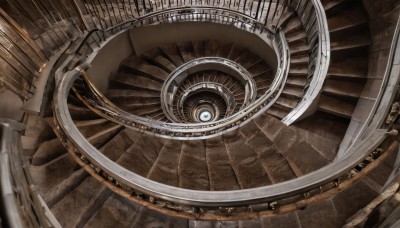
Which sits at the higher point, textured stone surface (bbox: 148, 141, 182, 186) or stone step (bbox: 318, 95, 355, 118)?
stone step (bbox: 318, 95, 355, 118)

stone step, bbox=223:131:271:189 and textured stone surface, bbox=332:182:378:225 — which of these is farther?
stone step, bbox=223:131:271:189

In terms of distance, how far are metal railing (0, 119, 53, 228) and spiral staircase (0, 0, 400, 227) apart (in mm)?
12

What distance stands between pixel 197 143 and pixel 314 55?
3.69 m

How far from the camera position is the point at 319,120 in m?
6.28

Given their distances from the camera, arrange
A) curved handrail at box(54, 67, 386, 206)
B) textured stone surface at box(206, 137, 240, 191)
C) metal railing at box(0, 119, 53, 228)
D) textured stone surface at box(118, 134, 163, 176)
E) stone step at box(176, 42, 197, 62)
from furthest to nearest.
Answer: stone step at box(176, 42, 197, 62) < textured stone surface at box(118, 134, 163, 176) < textured stone surface at box(206, 137, 240, 191) < curved handrail at box(54, 67, 386, 206) < metal railing at box(0, 119, 53, 228)

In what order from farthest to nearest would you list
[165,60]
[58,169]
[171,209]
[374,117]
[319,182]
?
[165,60] → [58,169] → [374,117] → [171,209] → [319,182]

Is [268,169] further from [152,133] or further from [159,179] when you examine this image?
[152,133]

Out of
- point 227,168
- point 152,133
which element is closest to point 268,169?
point 227,168

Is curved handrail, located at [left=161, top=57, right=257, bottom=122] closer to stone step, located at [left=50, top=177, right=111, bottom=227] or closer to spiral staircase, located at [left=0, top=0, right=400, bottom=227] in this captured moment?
spiral staircase, located at [left=0, top=0, right=400, bottom=227]

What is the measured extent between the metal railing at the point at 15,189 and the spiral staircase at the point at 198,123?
0.01 m

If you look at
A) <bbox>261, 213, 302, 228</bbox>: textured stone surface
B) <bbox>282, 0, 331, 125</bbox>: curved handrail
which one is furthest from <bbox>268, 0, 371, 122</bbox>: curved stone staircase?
<bbox>261, 213, 302, 228</bbox>: textured stone surface

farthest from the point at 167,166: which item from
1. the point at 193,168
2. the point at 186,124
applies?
the point at 186,124

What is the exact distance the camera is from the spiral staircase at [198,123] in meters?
3.32

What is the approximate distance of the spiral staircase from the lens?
10.9ft
